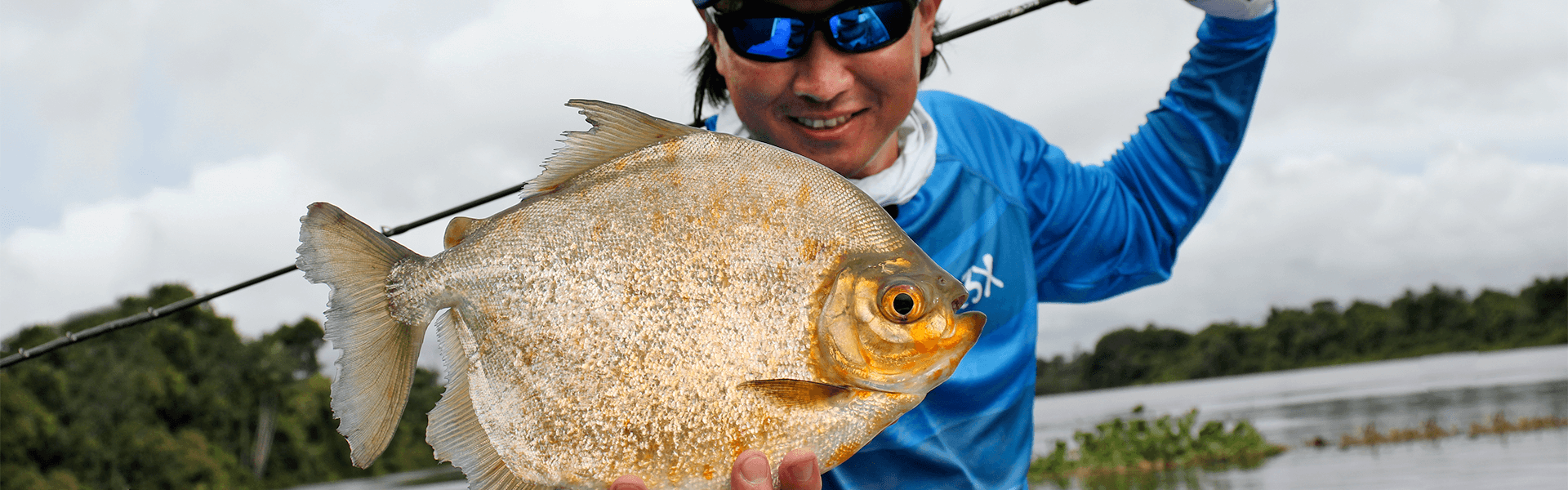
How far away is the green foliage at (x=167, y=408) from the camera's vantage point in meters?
38.1

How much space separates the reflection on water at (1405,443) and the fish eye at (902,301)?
1407 cm

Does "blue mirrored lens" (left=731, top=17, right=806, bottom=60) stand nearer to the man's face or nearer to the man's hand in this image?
the man's face

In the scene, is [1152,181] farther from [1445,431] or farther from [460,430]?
[1445,431]

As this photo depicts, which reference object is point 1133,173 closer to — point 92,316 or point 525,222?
point 525,222

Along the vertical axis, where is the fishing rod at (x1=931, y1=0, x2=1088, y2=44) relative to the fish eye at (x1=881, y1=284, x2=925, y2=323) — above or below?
above

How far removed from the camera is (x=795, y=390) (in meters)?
1.37

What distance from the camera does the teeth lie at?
189 centimetres

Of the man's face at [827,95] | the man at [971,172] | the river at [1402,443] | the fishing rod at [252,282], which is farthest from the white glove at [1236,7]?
the river at [1402,443]

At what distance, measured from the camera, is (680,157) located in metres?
1.49

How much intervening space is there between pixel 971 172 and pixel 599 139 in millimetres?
1347

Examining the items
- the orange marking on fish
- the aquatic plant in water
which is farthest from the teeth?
the aquatic plant in water

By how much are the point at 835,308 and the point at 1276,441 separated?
984 inches

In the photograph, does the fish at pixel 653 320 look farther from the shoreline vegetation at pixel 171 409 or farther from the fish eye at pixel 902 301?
the shoreline vegetation at pixel 171 409

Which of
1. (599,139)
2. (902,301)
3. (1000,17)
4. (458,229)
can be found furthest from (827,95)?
(1000,17)
